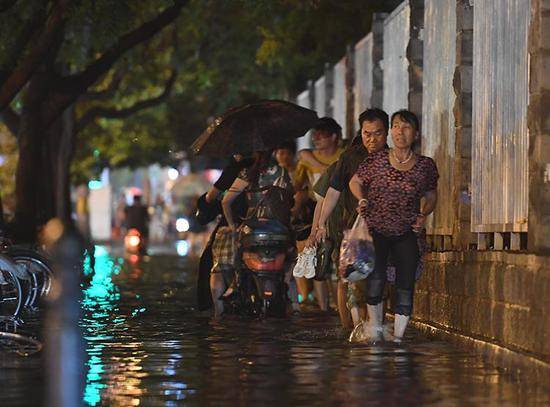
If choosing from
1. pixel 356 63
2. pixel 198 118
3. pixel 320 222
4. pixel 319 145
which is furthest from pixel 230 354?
pixel 198 118

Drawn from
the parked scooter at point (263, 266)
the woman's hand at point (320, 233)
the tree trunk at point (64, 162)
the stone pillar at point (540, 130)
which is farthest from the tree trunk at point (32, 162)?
the stone pillar at point (540, 130)

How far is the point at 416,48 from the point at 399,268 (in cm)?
485

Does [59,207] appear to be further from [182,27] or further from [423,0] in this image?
[423,0]

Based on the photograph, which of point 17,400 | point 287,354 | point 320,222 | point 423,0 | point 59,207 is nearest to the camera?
point 17,400

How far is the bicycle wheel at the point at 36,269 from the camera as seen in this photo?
19375mm

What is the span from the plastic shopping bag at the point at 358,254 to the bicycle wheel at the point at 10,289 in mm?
Result: 2889

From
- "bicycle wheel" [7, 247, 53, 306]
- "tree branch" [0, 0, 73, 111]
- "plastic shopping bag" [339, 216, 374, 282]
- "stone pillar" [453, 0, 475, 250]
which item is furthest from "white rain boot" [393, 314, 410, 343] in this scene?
"tree branch" [0, 0, 73, 111]

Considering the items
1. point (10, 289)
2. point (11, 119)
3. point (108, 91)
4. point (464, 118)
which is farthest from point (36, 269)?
point (108, 91)

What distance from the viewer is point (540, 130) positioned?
12891mm

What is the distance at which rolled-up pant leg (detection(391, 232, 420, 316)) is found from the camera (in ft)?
48.6

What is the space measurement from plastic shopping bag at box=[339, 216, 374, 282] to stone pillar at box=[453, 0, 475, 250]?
6.05 ft

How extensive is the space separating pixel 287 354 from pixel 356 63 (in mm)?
12468

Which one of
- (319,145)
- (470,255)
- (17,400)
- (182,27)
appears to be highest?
(182,27)

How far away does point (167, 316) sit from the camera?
19.6m
